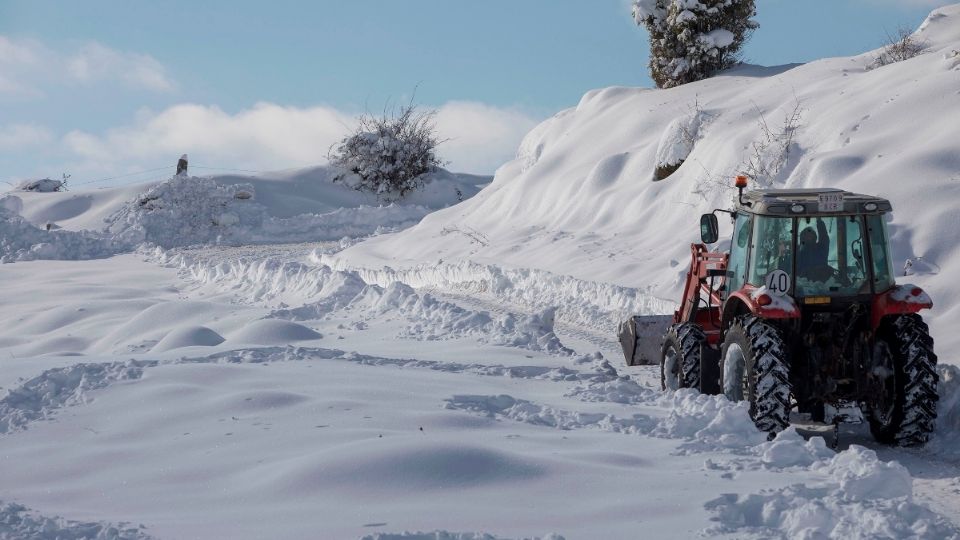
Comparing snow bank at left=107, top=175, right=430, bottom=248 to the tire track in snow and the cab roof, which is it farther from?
the cab roof

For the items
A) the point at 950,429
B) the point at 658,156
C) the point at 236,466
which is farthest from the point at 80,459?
the point at 658,156

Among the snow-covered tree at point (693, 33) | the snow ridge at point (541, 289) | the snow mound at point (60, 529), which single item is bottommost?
the snow mound at point (60, 529)

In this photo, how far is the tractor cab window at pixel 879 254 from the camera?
308 inches

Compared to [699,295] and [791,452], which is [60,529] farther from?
[699,295]

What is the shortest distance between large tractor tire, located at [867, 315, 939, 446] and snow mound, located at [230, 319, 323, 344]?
23.1 feet

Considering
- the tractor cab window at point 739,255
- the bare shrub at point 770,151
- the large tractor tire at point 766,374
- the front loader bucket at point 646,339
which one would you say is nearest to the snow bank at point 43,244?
the bare shrub at point 770,151

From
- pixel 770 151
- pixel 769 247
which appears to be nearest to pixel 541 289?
pixel 770 151

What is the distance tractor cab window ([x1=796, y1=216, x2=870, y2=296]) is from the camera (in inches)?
307

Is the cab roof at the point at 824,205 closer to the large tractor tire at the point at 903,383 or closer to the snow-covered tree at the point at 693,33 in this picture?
the large tractor tire at the point at 903,383

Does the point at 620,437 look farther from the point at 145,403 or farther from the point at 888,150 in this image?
A: the point at 888,150

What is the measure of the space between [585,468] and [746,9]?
2796 cm

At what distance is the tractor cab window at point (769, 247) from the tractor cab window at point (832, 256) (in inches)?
4.5

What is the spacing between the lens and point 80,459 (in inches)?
268

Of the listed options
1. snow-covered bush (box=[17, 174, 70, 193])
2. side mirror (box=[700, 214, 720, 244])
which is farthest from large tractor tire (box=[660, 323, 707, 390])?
snow-covered bush (box=[17, 174, 70, 193])
